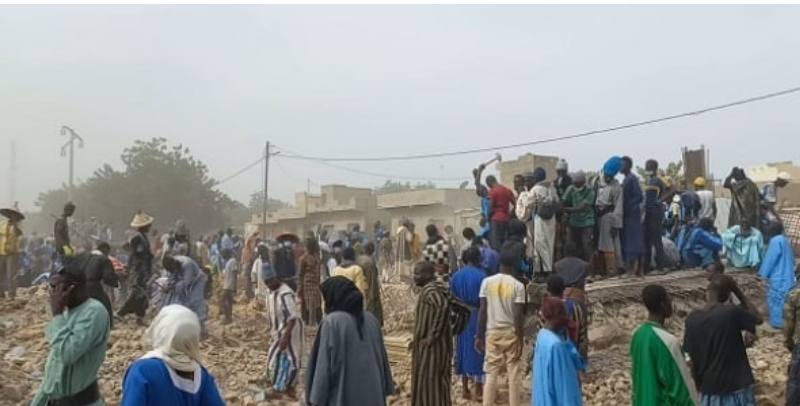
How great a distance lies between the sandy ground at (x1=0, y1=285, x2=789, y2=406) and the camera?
25.5ft

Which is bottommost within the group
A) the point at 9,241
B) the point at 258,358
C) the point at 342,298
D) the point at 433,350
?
the point at 258,358

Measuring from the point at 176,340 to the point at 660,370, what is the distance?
284 cm

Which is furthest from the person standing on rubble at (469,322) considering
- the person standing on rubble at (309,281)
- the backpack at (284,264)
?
the backpack at (284,264)

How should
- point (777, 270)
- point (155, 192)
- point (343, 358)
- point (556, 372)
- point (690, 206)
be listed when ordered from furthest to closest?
1. point (155, 192)
2. point (690, 206)
3. point (777, 270)
4. point (556, 372)
5. point (343, 358)

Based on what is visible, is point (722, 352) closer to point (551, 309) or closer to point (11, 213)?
point (551, 309)

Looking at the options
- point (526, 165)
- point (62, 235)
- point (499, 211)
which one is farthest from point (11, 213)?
point (526, 165)

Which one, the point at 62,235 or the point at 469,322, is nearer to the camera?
the point at 469,322

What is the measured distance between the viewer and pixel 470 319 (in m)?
7.41

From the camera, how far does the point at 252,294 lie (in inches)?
643

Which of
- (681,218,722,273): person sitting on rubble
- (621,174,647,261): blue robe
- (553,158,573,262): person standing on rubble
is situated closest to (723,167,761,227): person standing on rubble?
(681,218,722,273): person sitting on rubble

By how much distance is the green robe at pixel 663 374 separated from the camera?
421 centimetres

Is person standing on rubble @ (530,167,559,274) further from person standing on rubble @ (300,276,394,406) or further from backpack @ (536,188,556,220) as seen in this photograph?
person standing on rubble @ (300,276,394,406)

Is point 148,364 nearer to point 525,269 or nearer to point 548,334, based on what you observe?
point 548,334

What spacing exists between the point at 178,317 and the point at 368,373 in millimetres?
1610
